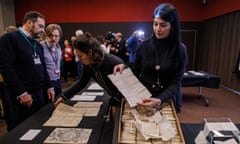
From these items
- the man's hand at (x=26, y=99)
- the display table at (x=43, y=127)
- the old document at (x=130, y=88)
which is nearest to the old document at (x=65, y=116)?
the display table at (x=43, y=127)

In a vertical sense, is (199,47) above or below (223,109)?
above

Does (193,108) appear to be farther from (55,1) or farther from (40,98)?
(55,1)

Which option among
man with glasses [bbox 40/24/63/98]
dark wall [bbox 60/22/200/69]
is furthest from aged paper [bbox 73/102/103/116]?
dark wall [bbox 60/22/200/69]

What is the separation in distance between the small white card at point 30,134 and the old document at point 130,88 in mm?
564

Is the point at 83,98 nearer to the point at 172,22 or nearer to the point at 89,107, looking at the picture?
the point at 89,107

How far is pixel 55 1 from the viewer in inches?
247

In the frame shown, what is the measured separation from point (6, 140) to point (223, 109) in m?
3.32

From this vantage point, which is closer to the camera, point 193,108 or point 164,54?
point 164,54

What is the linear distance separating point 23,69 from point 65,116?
703 millimetres

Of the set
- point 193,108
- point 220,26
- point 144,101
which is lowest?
point 193,108

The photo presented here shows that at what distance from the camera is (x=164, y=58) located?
102 centimetres

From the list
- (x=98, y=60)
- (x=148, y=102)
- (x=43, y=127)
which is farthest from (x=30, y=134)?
(x=148, y=102)

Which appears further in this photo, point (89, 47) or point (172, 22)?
point (89, 47)

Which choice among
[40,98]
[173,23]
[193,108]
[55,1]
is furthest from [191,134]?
[55,1]
